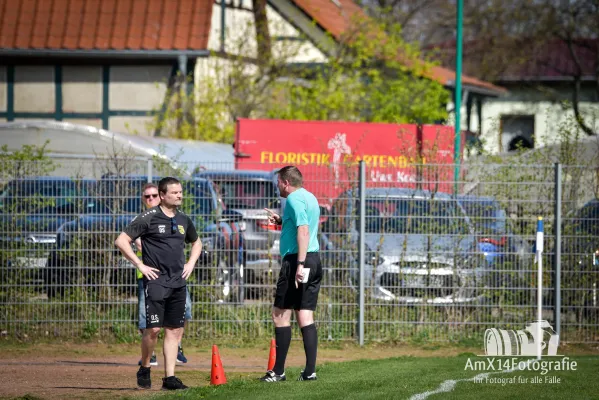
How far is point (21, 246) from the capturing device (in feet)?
41.1

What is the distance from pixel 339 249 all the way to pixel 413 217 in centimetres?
111

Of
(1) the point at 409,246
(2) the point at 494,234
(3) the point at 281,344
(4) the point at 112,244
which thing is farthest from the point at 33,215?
(2) the point at 494,234

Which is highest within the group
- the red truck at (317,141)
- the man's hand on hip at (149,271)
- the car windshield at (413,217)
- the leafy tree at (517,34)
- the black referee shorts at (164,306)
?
the leafy tree at (517,34)

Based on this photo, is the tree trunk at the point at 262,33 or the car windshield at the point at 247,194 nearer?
the car windshield at the point at 247,194

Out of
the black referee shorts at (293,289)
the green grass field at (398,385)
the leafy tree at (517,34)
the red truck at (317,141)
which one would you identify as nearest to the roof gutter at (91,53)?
the red truck at (317,141)

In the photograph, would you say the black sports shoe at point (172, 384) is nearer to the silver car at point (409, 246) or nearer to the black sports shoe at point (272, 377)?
the black sports shoe at point (272, 377)

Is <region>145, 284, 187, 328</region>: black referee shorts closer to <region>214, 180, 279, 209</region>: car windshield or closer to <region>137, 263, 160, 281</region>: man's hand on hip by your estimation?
<region>137, 263, 160, 281</region>: man's hand on hip

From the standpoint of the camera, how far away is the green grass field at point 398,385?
7.98 m

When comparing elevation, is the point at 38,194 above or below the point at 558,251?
above

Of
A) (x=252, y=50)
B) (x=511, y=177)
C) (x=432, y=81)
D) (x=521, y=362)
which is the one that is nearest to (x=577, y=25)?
(x=432, y=81)

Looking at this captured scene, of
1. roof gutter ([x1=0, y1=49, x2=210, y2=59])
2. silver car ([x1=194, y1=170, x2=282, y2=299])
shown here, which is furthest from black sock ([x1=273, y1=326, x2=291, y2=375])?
roof gutter ([x1=0, y1=49, x2=210, y2=59])

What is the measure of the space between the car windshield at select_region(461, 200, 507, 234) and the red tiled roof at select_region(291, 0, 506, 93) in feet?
48.9

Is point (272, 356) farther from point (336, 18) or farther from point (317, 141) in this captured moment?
point (336, 18)

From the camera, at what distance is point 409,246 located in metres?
12.7
